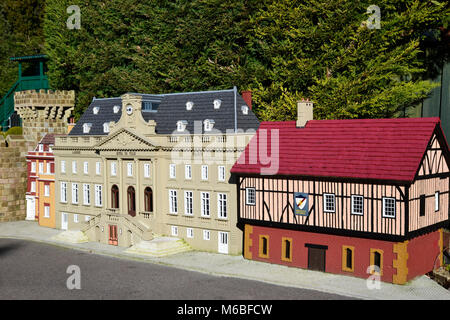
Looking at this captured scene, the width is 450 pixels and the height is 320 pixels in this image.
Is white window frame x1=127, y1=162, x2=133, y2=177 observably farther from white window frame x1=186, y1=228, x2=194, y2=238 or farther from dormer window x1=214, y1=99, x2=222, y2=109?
dormer window x1=214, y1=99, x2=222, y2=109

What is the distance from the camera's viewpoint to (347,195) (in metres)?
39.5

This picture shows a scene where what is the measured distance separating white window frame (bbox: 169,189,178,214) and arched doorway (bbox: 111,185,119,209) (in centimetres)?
629

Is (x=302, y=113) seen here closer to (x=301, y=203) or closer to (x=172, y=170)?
(x=301, y=203)

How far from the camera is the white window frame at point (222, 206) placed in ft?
156

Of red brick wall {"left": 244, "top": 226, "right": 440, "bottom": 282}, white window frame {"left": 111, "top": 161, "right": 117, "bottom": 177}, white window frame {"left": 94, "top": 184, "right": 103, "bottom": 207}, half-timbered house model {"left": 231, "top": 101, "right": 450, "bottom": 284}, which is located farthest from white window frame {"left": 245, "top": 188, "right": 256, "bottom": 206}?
white window frame {"left": 94, "top": 184, "right": 103, "bottom": 207}

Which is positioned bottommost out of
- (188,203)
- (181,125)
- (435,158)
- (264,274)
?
(264,274)

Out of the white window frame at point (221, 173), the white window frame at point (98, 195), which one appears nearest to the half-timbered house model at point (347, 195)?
the white window frame at point (221, 173)

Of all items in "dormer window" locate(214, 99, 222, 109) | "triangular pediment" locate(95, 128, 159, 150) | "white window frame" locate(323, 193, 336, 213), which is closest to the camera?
"white window frame" locate(323, 193, 336, 213)

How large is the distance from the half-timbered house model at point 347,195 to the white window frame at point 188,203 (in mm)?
5550

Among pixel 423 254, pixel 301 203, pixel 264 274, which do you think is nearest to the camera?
pixel 423 254

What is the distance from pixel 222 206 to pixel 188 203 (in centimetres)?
372

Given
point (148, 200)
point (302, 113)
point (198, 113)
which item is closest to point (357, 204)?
point (302, 113)

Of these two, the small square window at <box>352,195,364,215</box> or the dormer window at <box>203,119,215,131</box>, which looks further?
the dormer window at <box>203,119,215,131</box>

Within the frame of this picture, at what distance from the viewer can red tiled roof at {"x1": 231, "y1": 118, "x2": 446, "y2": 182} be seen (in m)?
38.0
